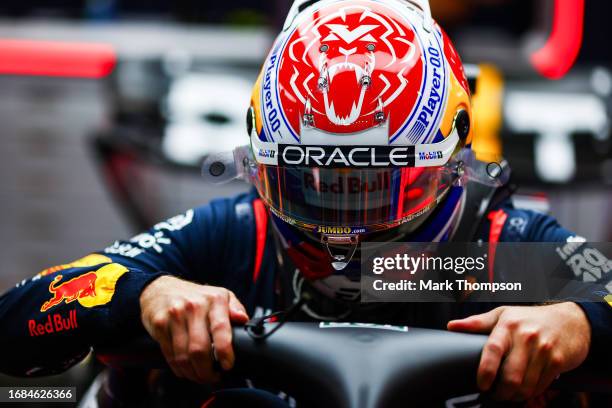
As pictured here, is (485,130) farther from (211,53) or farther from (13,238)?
(13,238)

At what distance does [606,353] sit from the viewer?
1.41 metres

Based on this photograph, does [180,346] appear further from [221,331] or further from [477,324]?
[477,324]

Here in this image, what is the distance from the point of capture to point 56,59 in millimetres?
5383

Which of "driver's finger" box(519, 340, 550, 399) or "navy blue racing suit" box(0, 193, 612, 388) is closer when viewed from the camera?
"driver's finger" box(519, 340, 550, 399)

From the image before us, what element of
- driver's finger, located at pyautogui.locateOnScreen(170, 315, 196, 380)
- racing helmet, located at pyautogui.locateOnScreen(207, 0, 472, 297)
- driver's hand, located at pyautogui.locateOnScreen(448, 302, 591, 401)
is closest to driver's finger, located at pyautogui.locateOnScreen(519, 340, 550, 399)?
driver's hand, located at pyautogui.locateOnScreen(448, 302, 591, 401)

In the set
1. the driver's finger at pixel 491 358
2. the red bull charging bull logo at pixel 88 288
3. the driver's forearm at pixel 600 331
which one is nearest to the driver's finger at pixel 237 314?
the red bull charging bull logo at pixel 88 288

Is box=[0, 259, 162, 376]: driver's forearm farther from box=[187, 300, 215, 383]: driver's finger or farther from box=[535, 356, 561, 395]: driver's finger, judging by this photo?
box=[535, 356, 561, 395]: driver's finger

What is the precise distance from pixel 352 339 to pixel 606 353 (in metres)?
0.44

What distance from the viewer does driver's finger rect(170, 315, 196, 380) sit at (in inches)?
55.1

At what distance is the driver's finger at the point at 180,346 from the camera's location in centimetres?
140

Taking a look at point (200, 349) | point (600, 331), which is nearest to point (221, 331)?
point (200, 349)

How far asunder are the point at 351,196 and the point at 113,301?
50 centimetres

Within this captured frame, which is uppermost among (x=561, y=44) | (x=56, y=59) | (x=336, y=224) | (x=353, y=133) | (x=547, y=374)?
(x=353, y=133)

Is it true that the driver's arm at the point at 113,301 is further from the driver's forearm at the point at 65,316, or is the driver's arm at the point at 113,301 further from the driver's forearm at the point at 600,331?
the driver's forearm at the point at 600,331
